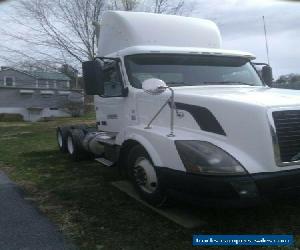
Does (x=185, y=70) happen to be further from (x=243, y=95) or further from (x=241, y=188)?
(x=241, y=188)

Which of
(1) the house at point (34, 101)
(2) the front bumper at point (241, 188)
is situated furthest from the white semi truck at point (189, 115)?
(1) the house at point (34, 101)

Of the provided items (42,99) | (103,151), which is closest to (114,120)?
(103,151)

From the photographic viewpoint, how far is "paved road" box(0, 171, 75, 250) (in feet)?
15.4

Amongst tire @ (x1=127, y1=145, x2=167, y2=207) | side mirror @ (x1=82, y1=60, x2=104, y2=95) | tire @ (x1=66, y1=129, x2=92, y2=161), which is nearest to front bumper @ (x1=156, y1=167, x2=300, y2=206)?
tire @ (x1=127, y1=145, x2=167, y2=207)

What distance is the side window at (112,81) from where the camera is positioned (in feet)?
23.0

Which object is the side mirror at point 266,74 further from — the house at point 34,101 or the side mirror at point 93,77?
the house at point 34,101

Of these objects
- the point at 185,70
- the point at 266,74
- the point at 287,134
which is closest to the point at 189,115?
the point at 287,134

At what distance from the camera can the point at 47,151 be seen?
1181 cm

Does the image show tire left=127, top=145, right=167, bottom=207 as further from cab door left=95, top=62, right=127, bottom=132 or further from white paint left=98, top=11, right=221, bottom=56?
white paint left=98, top=11, right=221, bottom=56

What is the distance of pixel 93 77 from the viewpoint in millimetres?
6691

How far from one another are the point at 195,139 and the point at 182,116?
579 millimetres

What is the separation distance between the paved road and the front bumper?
4.74 feet

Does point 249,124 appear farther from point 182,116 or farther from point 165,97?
point 165,97

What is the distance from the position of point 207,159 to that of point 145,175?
4.13ft
